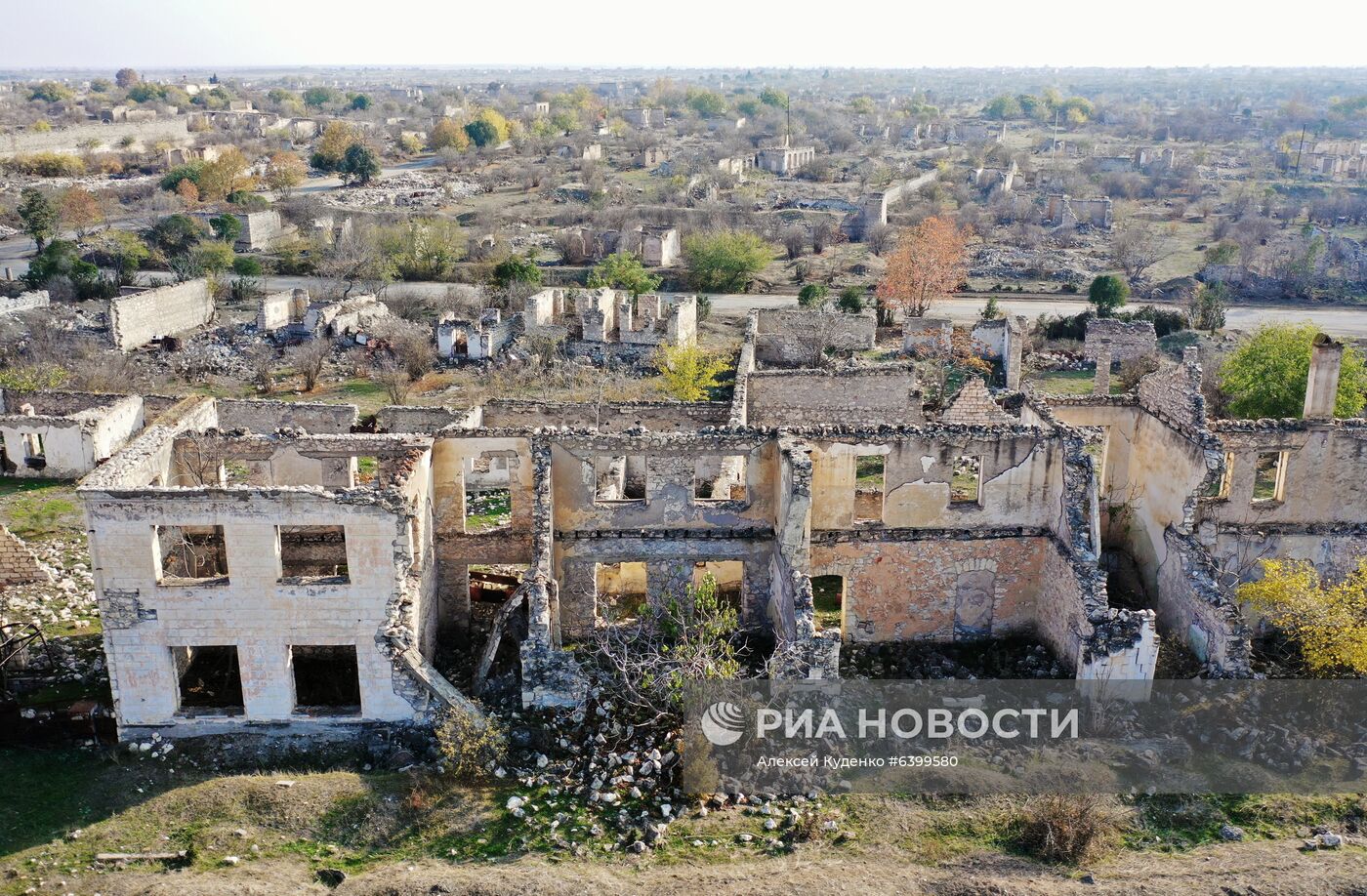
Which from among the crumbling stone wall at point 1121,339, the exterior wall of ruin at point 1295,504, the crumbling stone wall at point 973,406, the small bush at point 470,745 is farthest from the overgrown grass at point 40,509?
the crumbling stone wall at point 1121,339

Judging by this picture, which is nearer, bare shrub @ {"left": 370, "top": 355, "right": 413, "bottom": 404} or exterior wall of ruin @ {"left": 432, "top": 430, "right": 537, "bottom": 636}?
exterior wall of ruin @ {"left": 432, "top": 430, "right": 537, "bottom": 636}

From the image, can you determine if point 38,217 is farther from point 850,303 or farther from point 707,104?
point 707,104

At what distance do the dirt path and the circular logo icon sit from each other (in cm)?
228

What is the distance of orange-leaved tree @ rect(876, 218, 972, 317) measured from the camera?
49.1 m

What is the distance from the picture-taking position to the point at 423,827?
15531 mm

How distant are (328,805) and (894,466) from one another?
11.0 meters

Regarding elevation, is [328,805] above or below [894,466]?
below

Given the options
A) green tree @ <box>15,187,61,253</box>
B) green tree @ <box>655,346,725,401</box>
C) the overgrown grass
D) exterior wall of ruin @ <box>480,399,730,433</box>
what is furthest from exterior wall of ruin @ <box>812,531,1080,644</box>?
green tree @ <box>15,187,61,253</box>

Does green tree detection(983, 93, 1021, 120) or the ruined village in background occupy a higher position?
green tree detection(983, 93, 1021, 120)

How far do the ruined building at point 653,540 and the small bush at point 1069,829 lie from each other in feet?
11.7

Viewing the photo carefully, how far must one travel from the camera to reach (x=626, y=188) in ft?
281

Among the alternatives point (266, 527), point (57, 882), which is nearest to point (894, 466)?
point (266, 527)

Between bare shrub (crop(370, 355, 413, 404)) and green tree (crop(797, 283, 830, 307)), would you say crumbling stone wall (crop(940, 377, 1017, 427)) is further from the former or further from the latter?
green tree (crop(797, 283, 830, 307))

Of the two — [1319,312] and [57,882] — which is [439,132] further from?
[57,882]
